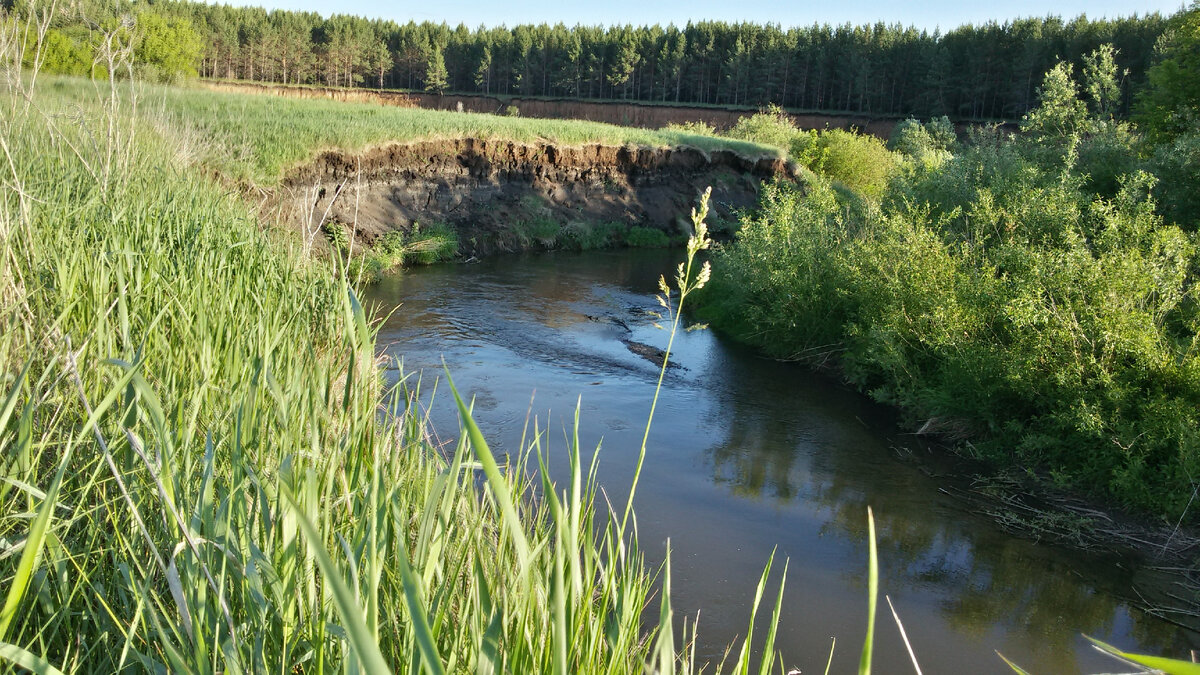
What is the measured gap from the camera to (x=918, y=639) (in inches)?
193

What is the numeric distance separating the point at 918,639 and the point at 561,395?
4.49 m

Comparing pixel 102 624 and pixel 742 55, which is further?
pixel 742 55

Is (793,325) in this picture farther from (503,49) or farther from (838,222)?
(503,49)

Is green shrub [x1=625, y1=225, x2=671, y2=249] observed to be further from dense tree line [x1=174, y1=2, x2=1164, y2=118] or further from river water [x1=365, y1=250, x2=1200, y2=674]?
dense tree line [x1=174, y1=2, x2=1164, y2=118]

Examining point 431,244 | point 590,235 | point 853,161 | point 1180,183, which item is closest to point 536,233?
point 590,235

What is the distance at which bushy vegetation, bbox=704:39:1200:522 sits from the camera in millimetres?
6445

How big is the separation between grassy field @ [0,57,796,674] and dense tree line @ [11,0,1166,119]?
43488mm

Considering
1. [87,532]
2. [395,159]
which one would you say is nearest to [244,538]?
[87,532]

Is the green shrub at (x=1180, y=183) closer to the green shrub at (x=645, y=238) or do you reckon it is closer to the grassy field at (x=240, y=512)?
the grassy field at (x=240, y=512)

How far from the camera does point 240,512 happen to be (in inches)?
74.5

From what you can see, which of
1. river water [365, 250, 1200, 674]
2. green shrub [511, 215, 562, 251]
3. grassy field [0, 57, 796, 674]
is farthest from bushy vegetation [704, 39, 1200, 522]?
green shrub [511, 215, 562, 251]

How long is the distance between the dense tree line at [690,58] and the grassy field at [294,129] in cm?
2739

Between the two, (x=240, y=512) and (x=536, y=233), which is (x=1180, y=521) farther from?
(x=536, y=233)

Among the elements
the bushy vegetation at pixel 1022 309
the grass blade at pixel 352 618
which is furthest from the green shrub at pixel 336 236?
the bushy vegetation at pixel 1022 309
